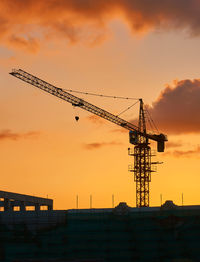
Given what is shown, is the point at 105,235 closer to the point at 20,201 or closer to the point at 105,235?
the point at 105,235

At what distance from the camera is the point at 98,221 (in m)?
86.1

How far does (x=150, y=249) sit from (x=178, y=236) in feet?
15.1

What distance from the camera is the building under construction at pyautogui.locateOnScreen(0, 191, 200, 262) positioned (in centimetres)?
8325

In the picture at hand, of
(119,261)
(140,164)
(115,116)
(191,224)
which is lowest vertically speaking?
(119,261)

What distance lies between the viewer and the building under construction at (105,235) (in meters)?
83.2

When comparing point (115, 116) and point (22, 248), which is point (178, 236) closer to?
point (22, 248)

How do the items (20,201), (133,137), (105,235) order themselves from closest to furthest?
(105,235) < (20,201) < (133,137)

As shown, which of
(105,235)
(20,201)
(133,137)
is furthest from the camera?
(133,137)

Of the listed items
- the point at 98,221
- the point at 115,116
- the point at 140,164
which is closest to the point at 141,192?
the point at 140,164

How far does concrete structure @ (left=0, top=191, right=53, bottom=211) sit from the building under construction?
1542 inches

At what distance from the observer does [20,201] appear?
446 ft

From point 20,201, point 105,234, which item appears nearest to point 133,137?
point 20,201

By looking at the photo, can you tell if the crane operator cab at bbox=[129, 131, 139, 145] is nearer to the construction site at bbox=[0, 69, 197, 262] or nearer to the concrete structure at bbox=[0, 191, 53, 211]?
the concrete structure at bbox=[0, 191, 53, 211]

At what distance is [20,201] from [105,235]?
180 feet
